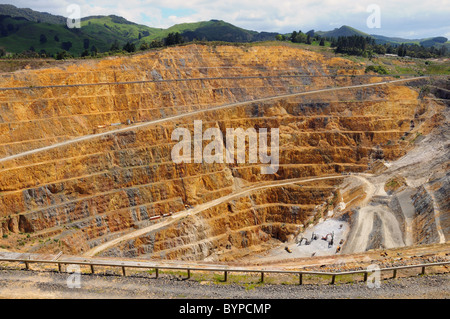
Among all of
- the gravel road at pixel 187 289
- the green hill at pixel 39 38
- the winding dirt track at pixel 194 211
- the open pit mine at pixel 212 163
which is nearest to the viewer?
the gravel road at pixel 187 289

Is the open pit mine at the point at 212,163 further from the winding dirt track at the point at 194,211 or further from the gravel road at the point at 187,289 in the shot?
the gravel road at the point at 187,289

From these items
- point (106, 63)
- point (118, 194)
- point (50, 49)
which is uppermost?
point (50, 49)

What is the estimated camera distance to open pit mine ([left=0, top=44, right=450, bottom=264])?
3844cm

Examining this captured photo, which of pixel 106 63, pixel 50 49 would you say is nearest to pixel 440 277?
pixel 106 63

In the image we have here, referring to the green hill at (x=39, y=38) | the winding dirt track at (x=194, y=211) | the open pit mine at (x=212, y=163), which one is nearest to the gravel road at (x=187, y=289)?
the open pit mine at (x=212, y=163)

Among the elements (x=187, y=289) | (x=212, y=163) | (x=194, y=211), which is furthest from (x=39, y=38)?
(x=187, y=289)

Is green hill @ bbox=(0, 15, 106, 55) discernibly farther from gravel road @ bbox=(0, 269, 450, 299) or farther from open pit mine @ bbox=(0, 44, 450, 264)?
gravel road @ bbox=(0, 269, 450, 299)

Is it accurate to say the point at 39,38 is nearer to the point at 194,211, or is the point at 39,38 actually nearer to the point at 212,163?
the point at 212,163

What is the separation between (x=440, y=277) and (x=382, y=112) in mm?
51640

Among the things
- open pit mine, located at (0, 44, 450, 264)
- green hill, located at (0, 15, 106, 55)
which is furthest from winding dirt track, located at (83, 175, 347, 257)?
Answer: green hill, located at (0, 15, 106, 55)

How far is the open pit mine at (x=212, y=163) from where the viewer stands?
126ft

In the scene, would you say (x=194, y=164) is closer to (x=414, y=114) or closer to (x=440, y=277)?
(x=440, y=277)

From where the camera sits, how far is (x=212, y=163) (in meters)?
51.0
